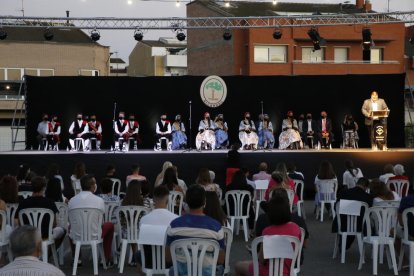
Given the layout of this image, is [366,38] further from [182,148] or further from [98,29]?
[98,29]

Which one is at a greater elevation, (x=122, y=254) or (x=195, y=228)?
(x=195, y=228)

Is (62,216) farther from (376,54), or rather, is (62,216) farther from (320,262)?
(376,54)

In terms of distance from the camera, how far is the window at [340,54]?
30.9 meters

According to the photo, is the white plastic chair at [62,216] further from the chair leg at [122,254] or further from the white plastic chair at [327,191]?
the white plastic chair at [327,191]

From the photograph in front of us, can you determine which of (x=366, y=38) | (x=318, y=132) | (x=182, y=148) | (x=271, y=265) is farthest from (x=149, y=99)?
(x=271, y=265)

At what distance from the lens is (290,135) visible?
1786 centimetres

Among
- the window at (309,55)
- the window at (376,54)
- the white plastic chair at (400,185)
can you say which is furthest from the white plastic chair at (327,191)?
the window at (376,54)

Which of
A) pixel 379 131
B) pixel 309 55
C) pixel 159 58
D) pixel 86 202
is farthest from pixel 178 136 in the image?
pixel 159 58

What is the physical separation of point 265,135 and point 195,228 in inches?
536

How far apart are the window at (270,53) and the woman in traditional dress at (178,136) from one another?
1258 cm

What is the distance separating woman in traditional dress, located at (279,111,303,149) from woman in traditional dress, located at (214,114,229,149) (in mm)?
1647

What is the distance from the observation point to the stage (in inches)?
569

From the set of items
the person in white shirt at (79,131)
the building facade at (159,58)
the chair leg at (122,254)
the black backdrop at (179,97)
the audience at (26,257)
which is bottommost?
the chair leg at (122,254)

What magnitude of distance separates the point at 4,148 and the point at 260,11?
16.8 metres
